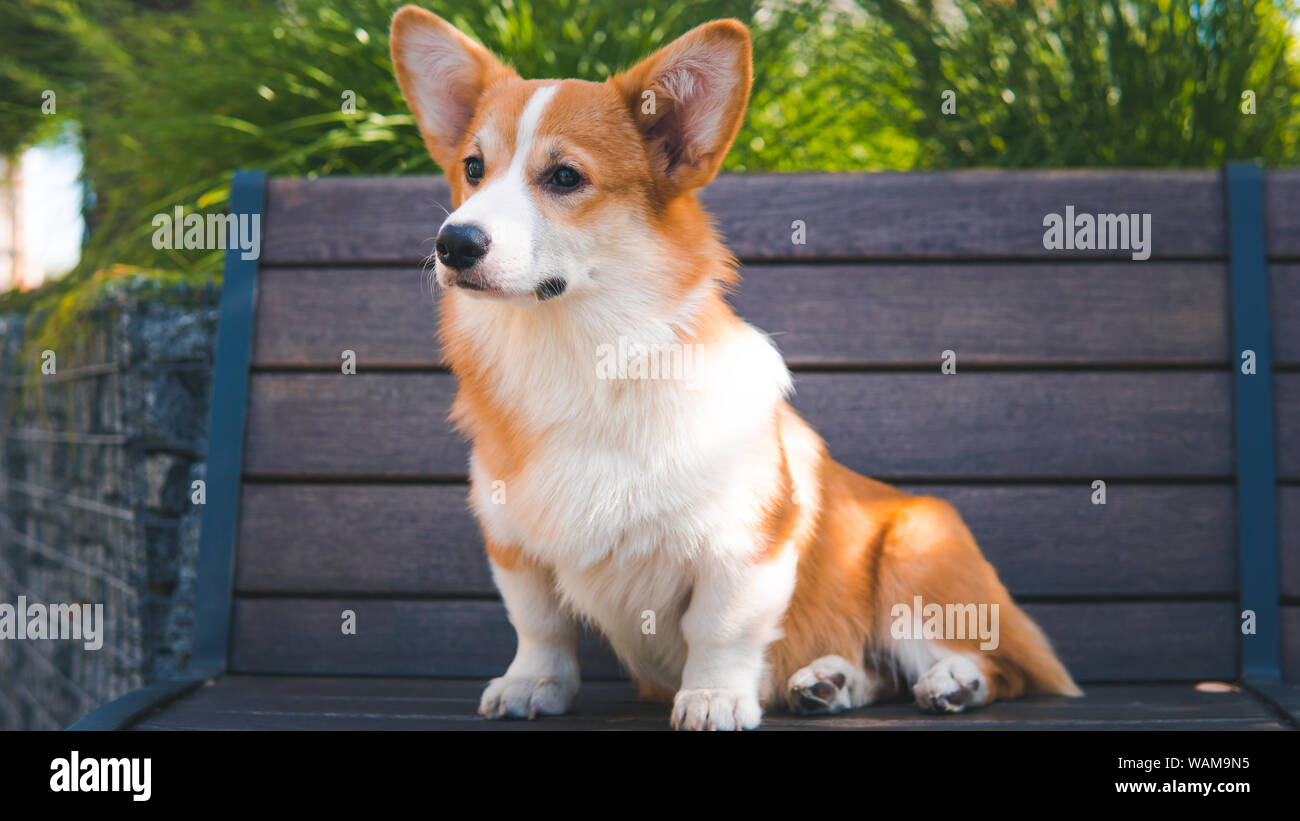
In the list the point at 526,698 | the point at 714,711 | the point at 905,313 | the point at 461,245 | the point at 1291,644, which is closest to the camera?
the point at 461,245

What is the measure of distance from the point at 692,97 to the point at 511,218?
13.1 inches

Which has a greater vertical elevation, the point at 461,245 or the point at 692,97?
the point at 692,97

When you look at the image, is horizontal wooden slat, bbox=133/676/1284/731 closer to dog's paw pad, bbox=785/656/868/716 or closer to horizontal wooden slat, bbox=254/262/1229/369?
dog's paw pad, bbox=785/656/868/716

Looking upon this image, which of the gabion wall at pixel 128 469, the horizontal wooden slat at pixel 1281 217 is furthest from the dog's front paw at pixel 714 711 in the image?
the horizontal wooden slat at pixel 1281 217

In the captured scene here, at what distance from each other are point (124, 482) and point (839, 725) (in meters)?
1.63

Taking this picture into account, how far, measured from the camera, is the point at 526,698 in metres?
1.43

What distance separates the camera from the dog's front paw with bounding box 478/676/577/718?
1.42m

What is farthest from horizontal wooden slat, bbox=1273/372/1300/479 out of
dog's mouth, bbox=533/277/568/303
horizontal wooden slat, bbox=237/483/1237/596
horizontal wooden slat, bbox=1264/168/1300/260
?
dog's mouth, bbox=533/277/568/303

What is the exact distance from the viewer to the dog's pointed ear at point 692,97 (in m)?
1.34

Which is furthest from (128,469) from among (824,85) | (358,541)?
(824,85)

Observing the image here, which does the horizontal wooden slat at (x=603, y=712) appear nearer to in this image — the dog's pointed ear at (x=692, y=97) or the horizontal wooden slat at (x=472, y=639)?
the horizontal wooden slat at (x=472, y=639)

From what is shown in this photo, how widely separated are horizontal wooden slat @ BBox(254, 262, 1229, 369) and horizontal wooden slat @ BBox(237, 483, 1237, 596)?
0.84 ft

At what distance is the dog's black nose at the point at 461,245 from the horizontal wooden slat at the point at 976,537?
745 mm

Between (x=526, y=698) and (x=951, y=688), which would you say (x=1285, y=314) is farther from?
(x=526, y=698)
